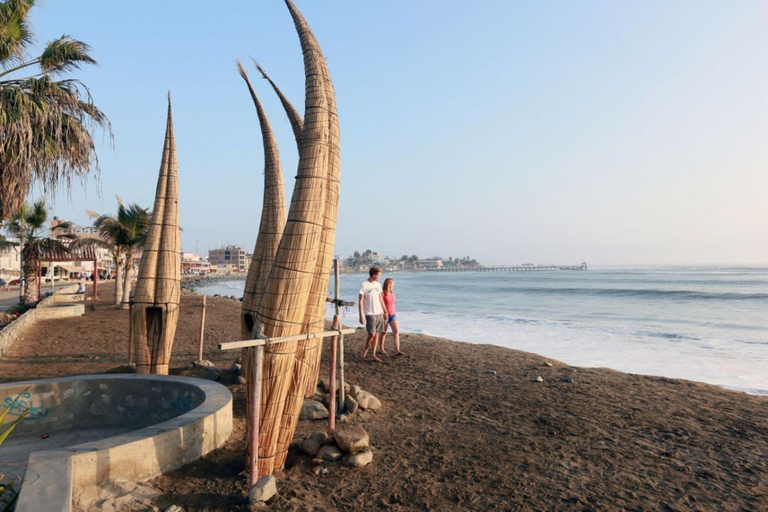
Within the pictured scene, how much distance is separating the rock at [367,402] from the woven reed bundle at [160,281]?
2.85 meters

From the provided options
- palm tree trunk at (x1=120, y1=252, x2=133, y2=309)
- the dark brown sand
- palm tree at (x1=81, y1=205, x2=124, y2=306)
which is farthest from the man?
palm tree at (x1=81, y1=205, x2=124, y2=306)

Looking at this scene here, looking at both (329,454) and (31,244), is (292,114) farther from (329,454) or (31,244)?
(31,244)

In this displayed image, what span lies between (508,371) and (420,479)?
5422mm

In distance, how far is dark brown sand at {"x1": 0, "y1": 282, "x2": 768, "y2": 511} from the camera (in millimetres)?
3846

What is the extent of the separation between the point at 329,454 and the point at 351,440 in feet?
0.85

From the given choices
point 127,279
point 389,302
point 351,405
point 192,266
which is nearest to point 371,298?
point 389,302

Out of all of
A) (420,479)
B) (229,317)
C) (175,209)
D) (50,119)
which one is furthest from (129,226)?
(420,479)

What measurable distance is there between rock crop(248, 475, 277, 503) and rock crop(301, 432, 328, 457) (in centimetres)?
83

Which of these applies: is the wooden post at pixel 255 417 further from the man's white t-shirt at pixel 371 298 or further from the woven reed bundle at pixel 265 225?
the man's white t-shirt at pixel 371 298

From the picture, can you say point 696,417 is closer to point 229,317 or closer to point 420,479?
point 420,479

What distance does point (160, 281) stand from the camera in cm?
673

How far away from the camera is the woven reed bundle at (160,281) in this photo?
6.59 m

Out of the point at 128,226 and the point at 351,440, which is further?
the point at 128,226

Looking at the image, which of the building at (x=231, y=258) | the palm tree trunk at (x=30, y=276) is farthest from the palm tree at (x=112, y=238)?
the building at (x=231, y=258)
